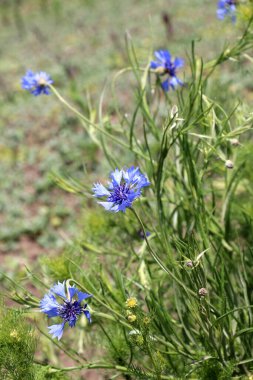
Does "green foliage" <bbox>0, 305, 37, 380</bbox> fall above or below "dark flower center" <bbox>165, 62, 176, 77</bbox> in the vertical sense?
below

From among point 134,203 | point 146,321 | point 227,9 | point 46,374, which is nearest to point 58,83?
point 227,9

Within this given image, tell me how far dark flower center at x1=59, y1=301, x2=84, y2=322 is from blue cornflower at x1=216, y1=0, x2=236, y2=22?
89 centimetres

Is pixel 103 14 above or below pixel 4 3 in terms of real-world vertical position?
below

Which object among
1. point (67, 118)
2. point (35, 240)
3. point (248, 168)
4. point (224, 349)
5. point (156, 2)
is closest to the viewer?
point (224, 349)

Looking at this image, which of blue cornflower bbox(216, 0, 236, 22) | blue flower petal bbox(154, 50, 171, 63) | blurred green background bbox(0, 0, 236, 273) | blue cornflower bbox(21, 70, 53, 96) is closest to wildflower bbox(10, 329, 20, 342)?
blurred green background bbox(0, 0, 236, 273)

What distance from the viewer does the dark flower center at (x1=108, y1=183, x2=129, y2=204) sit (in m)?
0.87

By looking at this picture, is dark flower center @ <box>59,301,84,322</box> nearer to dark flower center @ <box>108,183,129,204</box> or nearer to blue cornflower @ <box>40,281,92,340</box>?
blue cornflower @ <box>40,281,92,340</box>

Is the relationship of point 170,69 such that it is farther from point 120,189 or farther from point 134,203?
point 120,189

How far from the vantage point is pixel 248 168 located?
159 cm

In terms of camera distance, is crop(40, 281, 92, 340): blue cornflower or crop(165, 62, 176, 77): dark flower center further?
crop(165, 62, 176, 77): dark flower center

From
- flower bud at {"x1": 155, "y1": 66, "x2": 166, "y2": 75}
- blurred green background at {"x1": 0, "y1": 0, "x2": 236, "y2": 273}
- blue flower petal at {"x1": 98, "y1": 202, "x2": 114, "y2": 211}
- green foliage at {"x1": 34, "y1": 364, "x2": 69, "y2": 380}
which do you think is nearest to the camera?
blue flower petal at {"x1": 98, "y1": 202, "x2": 114, "y2": 211}

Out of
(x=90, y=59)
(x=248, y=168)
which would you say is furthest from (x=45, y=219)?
(x=90, y=59)

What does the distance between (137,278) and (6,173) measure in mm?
2250

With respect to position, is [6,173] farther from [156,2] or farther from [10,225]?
[156,2]
